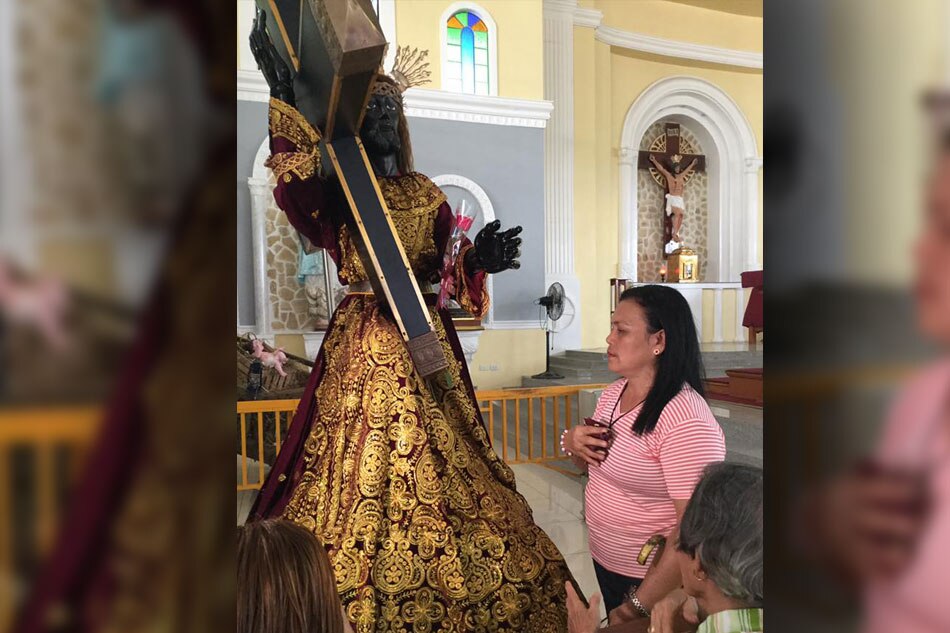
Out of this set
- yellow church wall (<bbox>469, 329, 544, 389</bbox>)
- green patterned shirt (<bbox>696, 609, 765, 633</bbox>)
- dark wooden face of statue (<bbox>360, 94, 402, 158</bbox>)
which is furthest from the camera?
yellow church wall (<bbox>469, 329, 544, 389</bbox>)

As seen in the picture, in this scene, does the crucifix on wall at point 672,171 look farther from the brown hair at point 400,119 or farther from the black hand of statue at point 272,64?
the black hand of statue at point 272,64

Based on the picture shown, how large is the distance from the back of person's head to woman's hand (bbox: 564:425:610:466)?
23 centimetres

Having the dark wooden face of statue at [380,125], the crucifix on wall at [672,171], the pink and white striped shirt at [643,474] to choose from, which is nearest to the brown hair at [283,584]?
the pink and white striped shirt at [643,474]

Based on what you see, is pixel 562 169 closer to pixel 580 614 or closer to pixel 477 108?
pixel 477 108

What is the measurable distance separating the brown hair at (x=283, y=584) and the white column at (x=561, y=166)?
5.47 ft

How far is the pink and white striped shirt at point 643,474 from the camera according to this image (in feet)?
3.15

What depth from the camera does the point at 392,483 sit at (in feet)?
3.57

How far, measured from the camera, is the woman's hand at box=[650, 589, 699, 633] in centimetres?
86

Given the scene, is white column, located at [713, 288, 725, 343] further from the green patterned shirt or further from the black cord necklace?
the green patterned shirt
